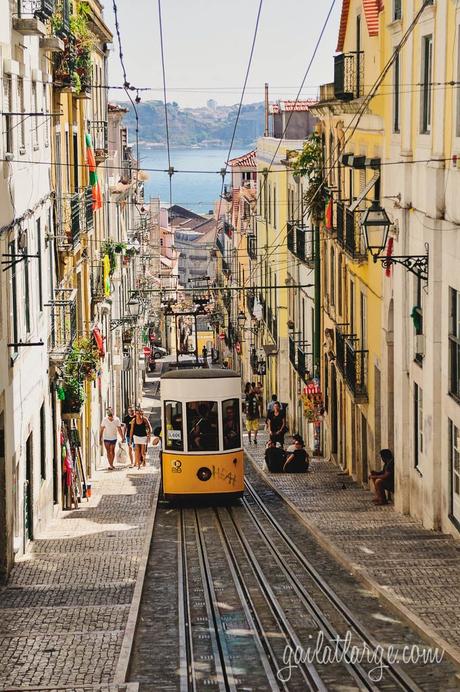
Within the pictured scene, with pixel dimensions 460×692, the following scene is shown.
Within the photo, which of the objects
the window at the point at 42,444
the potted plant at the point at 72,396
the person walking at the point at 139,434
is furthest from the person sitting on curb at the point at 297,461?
the window at the point at 42,444

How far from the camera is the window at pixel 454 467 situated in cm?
1736

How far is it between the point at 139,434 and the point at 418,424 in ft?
34.8

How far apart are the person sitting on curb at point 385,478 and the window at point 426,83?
607cm

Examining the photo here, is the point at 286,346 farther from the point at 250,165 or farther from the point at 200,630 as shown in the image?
the point at 200,630

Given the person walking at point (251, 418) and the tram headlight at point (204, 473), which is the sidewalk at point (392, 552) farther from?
the person walking at point (251, 418)

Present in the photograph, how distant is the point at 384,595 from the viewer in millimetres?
13625

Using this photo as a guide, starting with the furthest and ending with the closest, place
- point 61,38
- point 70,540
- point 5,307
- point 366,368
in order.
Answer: point 366,368
point 61,38
point 70,540
point 5,307

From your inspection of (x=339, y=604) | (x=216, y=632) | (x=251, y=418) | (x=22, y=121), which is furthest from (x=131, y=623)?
(x=251, y=418)

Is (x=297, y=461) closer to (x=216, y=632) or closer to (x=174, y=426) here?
(x=174, y=426)

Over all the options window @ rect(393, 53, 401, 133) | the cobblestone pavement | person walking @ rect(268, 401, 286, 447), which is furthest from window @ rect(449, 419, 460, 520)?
person walking @ rect(268, 401, 286, 447)

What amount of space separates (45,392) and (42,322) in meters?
1.15

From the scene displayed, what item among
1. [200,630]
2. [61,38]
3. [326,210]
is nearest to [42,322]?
[61,38]

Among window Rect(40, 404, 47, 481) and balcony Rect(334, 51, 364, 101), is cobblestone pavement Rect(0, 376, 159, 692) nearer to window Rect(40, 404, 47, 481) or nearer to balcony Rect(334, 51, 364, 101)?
window Rect(40, 404, 47, 481)

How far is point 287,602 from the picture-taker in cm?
1462
